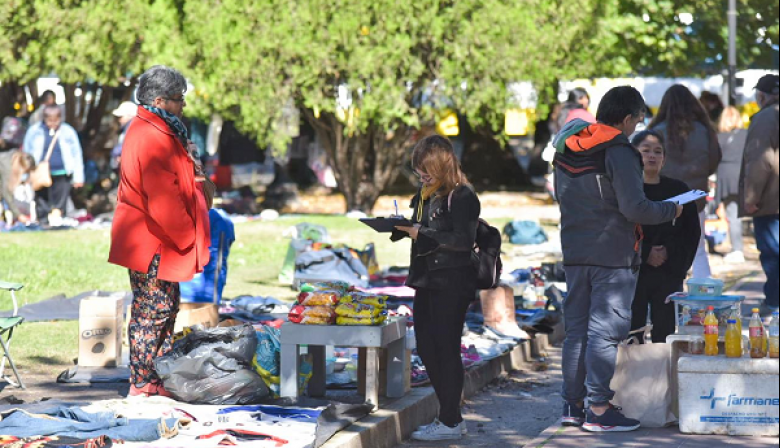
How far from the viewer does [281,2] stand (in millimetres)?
22734

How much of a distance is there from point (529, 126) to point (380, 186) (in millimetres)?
3043

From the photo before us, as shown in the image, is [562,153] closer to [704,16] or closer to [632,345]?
[632,345]

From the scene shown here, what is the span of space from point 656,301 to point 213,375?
2819 mm

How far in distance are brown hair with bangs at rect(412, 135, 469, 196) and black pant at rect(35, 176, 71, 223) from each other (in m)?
15.1

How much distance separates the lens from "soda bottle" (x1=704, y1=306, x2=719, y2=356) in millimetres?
7359

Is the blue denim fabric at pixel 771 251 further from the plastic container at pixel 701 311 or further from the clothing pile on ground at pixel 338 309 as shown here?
the clothing pile on ground at pixel 338 309

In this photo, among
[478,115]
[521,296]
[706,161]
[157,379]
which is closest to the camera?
[157,379]

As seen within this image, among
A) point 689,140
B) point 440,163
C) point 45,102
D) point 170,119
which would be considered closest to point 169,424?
point 170,119

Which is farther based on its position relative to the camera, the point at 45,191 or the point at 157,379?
the point at 45,191

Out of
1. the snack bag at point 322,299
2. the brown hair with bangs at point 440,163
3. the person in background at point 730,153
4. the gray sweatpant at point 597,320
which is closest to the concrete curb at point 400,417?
the snack bag at point 322,299

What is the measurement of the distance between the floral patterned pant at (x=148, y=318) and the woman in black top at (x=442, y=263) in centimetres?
145

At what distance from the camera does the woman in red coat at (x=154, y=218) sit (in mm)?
7785

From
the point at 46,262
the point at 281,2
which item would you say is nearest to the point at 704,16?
the point at 281,2

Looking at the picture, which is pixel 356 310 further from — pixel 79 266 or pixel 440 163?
pixel 79 266
